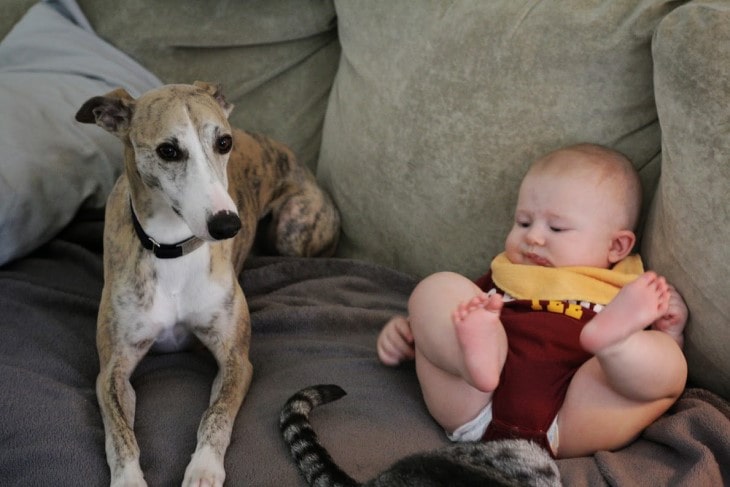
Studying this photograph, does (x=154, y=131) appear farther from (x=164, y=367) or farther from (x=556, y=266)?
(x=556, y=266)

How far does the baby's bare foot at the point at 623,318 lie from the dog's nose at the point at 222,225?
24.6 inches

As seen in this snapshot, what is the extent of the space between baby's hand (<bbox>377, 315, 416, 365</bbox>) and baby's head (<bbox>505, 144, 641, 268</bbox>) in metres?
0.26

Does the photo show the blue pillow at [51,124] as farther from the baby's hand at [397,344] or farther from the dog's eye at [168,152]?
the baby's hand at [397,344]

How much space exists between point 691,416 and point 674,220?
36 centimetres

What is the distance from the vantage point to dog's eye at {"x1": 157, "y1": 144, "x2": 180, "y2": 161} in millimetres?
1509

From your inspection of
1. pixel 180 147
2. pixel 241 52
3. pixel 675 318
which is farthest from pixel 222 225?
pixel 241 52

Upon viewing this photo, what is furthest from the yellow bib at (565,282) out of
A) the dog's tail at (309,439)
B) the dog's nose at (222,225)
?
the dog's nose at (222,225)

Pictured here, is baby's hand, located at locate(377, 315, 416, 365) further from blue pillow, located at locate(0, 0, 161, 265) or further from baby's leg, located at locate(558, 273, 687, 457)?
blue pillow, located at locate(0, 0, 161, 265)

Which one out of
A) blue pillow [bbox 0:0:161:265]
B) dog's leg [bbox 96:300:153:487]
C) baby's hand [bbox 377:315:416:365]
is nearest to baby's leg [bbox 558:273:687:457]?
baby's hand [bbox 377:315:416:365]

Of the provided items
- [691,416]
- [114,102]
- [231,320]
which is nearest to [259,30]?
[114,102]

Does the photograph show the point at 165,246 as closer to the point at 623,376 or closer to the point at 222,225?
the point at 222,225

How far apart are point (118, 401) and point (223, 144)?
0.53m

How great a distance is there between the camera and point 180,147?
1.50 m

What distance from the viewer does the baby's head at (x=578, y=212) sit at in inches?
61.1
